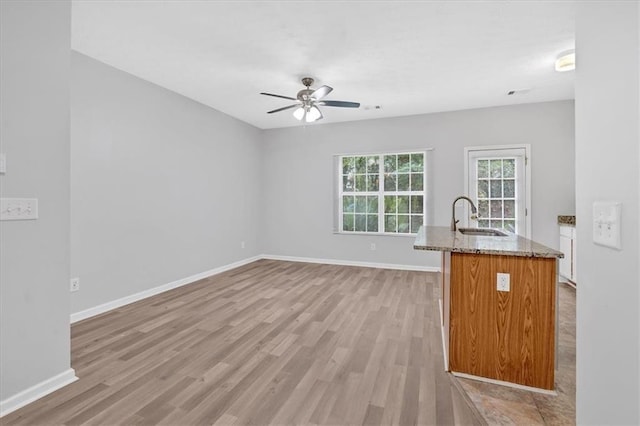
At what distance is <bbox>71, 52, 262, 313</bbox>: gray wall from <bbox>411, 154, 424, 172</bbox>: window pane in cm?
314

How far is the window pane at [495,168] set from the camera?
15.2 feet

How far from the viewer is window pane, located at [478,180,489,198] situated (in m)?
4.69

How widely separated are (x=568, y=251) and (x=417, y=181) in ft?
7.45

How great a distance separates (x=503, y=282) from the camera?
185 centimetres

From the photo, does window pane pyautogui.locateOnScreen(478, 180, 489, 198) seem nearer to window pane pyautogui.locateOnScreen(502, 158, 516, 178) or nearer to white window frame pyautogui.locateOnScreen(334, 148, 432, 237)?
window pane pyautogui.locateOnScreen(502, 158, 516, 178)

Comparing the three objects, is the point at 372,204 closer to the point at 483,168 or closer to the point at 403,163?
the point at 403,163

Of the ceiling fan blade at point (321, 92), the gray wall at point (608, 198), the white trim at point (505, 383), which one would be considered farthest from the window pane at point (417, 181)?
the gray wall at point (608, 198)

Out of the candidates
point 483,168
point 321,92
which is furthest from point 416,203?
point 321,92

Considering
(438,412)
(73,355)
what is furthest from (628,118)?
(73,355)

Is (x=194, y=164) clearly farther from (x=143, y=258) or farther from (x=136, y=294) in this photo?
(x=136, y=294)

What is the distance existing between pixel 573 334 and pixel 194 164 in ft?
15.7

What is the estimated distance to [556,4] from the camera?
2.19 metres

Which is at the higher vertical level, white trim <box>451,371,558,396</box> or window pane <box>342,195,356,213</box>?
window pane <box>342,195,356,213</box>

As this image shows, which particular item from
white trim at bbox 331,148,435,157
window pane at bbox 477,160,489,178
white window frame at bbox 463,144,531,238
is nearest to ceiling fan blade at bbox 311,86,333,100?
white trim at bbox 331,148,435,157
